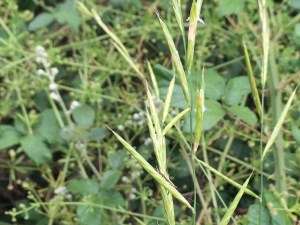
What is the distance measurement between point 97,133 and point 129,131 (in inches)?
3.3

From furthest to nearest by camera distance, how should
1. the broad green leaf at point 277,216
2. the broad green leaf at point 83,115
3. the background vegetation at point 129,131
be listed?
1. the broad green leaf at point 83,115
2. the background vegetation at point 129,131
3. the broad green leaf at point 277,216

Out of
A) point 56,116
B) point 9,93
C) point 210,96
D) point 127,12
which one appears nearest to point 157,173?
point 210,96

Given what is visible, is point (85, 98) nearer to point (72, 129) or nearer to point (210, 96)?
point (72, 129)

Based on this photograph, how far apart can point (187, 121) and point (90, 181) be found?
24cm

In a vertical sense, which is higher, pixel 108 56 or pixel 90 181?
pixel 108 56

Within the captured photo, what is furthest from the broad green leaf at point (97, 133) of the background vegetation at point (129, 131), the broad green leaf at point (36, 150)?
the broad green leaf at point (36, 150)

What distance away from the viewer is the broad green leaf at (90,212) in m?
0.55

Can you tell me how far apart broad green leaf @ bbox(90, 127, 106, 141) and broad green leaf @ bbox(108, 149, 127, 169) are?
0.19ft

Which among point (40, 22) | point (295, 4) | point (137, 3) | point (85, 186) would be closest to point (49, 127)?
point (85, 186)

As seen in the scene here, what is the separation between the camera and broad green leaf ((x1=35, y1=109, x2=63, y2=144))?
691 millimetres

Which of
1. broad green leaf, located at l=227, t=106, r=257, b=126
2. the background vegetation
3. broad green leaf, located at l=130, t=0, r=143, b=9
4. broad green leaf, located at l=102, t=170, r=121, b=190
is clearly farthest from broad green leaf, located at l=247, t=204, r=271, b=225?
broad green leaf, located at l=130, t=0, r=143, b=9

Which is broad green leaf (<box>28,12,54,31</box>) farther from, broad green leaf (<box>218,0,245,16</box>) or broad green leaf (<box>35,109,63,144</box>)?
broad green leaf (<box>218,0,245,16</box>)

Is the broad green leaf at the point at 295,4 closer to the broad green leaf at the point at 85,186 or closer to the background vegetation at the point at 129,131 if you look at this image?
the background vegetation at the point at 129,131

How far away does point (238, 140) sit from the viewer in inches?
29.3
